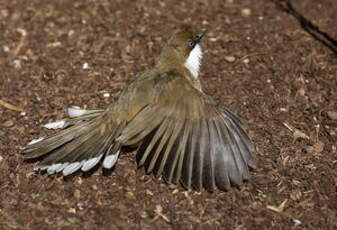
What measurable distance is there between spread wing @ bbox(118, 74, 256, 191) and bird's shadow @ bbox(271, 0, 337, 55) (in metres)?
2.60

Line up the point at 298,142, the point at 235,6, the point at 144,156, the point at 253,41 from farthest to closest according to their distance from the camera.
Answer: the point at 235,6 → the point at 253,41 → the point at 298,142 → the point at 144,156

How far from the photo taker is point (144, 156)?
5598 mm

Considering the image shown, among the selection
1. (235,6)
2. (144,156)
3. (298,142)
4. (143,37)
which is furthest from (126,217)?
(235,6)

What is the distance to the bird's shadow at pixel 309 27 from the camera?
7.67 m

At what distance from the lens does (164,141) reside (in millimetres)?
5586

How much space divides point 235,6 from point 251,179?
11.9 ft

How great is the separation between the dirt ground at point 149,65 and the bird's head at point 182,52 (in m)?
0.45

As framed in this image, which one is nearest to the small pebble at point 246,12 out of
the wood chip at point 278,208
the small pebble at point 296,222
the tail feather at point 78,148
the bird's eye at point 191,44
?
the bird's eye at point 191,44

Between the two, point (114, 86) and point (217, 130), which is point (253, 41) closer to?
point (114, 86)

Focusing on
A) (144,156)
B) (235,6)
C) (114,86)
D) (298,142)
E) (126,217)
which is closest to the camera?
(126,217)

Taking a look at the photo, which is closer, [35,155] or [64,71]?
[35,155]

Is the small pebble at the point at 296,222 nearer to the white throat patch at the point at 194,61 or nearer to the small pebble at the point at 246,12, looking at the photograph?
the white throat patch at the point at 194,61

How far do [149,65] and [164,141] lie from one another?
6.55 feet

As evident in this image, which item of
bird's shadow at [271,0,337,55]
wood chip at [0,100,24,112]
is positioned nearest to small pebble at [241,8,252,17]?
bird's shadow at [271,0,337,55]
